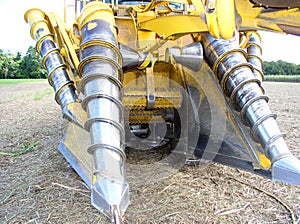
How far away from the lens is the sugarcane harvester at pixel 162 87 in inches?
72.6

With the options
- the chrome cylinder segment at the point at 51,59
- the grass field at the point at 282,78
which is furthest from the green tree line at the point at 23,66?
the chrome cylinder segment at the point at 51,59

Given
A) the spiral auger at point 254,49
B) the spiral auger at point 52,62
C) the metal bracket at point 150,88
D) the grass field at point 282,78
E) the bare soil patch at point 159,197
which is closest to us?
→ the bare soil patch at point 159,197

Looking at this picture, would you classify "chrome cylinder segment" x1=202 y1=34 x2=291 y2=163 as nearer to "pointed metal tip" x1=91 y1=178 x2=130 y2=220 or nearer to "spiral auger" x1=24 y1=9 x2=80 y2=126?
"pointed metal tip" x1=91 y1=178 x2=130 y2=220

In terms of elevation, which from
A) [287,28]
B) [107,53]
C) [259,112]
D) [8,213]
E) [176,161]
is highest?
[287,28]

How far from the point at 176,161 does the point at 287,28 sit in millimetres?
2420

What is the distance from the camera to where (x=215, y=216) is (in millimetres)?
2590

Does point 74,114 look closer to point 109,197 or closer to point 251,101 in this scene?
point 109,197

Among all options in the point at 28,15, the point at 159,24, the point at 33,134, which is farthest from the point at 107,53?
the point at 33,134

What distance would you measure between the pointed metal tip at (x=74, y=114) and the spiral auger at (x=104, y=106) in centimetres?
45

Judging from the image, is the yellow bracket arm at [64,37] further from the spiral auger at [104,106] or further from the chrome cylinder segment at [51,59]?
the spiral auger at [104,106]

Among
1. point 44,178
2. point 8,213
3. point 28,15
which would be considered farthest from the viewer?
point 28,15

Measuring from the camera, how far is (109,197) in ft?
5.89

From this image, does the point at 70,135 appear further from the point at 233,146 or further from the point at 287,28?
the point at 287,28

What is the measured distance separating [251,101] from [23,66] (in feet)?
148
